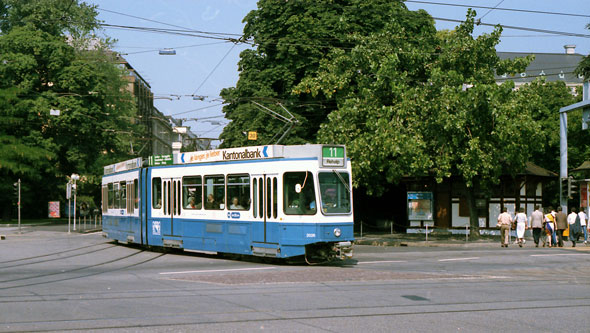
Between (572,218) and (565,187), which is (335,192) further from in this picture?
(565,187)

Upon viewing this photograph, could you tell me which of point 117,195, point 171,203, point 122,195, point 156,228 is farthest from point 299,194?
point 117,195

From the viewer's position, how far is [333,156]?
1752cm

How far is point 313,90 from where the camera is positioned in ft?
103

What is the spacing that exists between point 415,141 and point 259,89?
11.1 metres

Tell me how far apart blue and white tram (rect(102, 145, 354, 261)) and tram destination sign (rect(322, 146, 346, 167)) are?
26 millimetres

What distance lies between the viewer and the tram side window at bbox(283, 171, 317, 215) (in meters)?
17.2

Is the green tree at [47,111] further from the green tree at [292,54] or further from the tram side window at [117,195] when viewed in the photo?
the tram side window at [117,195]

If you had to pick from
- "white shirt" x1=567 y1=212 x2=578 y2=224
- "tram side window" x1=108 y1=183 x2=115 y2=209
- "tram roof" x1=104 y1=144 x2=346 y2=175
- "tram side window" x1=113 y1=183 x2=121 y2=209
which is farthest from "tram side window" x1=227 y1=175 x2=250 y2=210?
"white shirt" x1=567 y1=212 x2=578 y2=224

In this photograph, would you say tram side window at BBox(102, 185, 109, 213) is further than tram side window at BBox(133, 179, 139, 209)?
Yes

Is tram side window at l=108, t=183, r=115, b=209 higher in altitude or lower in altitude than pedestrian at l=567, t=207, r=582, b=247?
higher

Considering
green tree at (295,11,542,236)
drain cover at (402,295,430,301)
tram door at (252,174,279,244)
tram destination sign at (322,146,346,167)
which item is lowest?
drain cover at (402,295,430,301)

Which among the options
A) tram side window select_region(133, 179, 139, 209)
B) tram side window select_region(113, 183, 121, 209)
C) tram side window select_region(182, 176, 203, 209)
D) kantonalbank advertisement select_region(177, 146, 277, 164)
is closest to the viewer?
kantonalbank advertisement select_region(177, 146, 277, 164)

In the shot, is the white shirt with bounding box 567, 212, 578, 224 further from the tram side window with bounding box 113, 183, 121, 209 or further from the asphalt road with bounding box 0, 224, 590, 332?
the tram side window with bounding box 113, 183, 121, 209

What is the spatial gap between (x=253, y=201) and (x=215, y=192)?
1.84 meters
